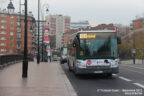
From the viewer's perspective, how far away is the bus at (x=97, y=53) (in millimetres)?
14516

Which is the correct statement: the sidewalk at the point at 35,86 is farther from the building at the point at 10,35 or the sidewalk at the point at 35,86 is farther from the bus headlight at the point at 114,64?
the building at the point at 10,35

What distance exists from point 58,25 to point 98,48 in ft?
517

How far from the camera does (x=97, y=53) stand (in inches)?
576

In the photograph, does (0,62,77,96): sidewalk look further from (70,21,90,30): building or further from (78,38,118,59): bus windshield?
(70,21,90,30): building

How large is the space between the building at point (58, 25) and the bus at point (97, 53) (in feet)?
474

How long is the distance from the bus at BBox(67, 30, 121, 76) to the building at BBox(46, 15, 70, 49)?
474 feet

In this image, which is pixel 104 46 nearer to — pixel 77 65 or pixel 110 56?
pixel 110 56

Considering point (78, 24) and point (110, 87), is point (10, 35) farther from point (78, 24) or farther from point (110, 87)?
point (78, 24)

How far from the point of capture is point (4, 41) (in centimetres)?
9156

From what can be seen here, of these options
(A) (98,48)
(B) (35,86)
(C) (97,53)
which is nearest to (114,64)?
(C) (97,53)

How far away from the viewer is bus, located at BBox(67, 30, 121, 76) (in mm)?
14516

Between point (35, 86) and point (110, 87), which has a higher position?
point (35, 86)

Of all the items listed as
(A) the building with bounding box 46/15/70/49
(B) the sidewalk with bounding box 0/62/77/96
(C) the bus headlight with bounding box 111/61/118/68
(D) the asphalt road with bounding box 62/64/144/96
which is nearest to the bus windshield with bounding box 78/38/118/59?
(C) the bus headlight with bounding box 111/61/118/68

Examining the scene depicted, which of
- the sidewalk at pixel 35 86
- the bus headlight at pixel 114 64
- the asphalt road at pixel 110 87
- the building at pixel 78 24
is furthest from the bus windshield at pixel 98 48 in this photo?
the building at pixel 78 24
